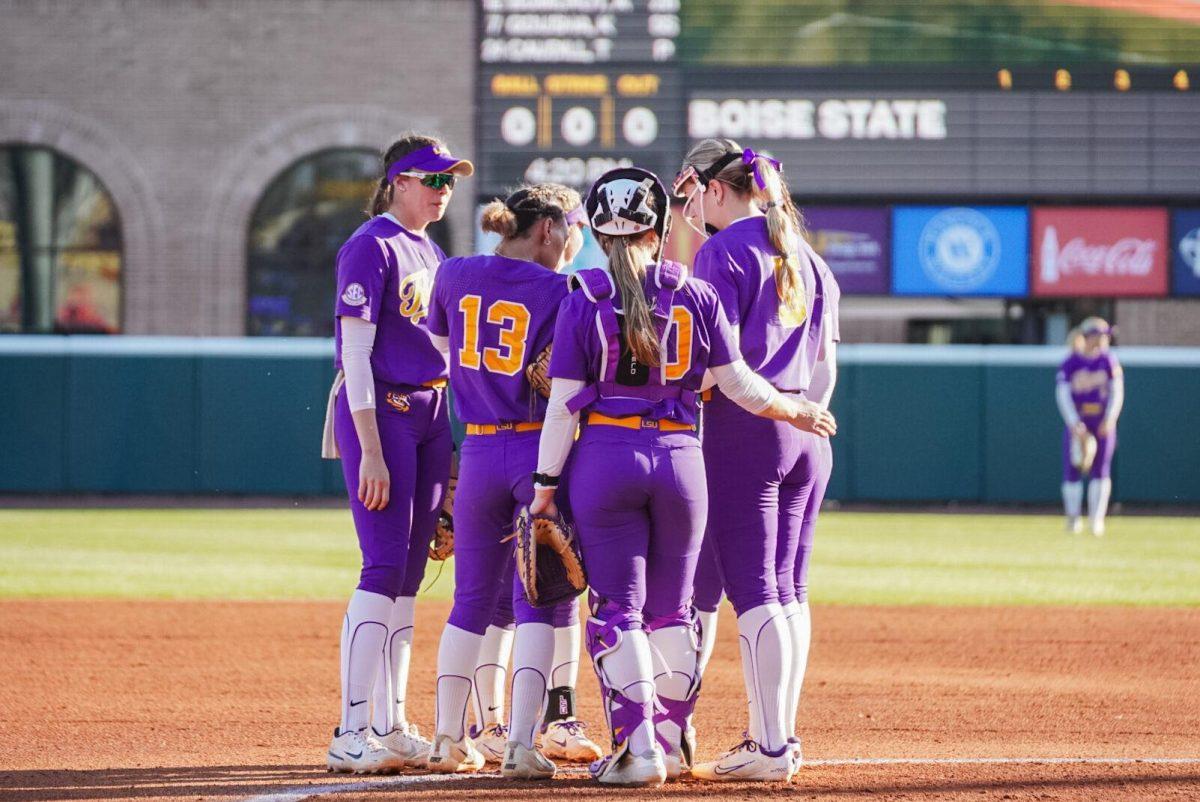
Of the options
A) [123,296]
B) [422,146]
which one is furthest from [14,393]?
[422,146]

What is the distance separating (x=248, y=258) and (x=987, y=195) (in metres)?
9.06

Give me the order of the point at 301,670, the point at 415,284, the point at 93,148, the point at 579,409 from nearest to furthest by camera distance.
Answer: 1. the point at 579,409
2. the point at 415,284
3. the point at 301,670
4. the point at 93,148

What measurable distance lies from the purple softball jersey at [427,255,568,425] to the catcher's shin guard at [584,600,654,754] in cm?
66

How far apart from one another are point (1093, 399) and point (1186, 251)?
15.4 feet

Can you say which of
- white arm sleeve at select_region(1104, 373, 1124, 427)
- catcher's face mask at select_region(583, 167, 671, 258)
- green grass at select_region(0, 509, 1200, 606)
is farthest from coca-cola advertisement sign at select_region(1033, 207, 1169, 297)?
catcher's face mask at select_region(583, 167, 671, 258)

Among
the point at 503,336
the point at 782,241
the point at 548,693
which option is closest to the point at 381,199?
the point at 503,336

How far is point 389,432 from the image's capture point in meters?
5.27

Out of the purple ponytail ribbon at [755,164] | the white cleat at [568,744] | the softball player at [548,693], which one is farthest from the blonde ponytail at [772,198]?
the white cleat at [568,744]

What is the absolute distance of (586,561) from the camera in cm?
498

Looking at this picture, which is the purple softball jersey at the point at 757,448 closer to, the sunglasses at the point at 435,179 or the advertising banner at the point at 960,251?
the sunglasses at the point at 435,179

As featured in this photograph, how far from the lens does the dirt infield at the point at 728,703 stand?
5102 mm

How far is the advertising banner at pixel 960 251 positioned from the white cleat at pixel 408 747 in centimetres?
1490

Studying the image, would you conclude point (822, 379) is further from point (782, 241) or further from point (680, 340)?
point (680, 340)

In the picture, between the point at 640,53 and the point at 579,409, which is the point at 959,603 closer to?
the point at 579,409
